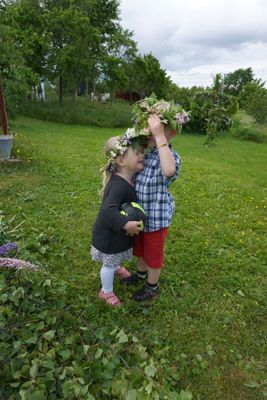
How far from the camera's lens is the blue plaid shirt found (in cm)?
249

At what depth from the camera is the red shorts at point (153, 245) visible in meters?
2.71

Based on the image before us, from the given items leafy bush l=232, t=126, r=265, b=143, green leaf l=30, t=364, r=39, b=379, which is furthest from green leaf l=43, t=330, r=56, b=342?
leafy bush l=232, t=126, r=265, b=143

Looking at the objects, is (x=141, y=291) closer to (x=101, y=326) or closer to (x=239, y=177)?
(x=101, y=326)

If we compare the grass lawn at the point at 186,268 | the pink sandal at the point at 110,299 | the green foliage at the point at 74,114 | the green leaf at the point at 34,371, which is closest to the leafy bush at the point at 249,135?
the green foliage at the point at 74,114

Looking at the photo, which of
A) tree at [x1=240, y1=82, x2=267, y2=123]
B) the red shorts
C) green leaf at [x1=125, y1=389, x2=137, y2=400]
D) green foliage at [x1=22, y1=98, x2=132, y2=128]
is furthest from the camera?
tree at [x1=240, y1=82, x2=267, y2=123]

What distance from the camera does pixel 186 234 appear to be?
4.51m

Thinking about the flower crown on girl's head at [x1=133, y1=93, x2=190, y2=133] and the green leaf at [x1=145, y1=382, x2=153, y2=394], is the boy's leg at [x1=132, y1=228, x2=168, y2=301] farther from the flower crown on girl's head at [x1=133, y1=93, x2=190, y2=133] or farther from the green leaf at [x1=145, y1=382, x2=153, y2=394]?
the green leaf at [x1=145, y1=382, x2=153, y2=394]

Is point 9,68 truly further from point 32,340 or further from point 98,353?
point 98,353

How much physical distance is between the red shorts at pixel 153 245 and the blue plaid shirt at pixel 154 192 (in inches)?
3.2

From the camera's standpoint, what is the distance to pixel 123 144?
2461 mm

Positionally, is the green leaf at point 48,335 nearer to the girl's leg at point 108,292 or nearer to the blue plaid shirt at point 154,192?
the girl's leg at point 108,292

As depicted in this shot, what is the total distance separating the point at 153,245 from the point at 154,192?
0.47 meters

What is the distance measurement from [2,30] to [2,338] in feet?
27.2

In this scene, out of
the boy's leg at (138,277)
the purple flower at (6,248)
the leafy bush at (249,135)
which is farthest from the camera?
the leafy bush at (249,135)
